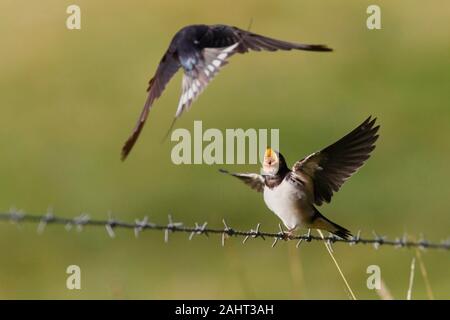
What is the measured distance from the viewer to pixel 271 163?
7.75 meters

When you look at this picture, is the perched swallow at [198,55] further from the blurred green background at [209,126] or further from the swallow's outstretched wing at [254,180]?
the blurred green background at [209,126]

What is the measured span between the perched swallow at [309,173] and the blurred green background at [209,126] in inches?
149

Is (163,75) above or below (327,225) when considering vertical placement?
above

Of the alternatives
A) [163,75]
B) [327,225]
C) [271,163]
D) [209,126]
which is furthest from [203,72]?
[209,126]

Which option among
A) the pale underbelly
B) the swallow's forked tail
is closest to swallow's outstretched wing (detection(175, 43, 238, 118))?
the pale underbelly

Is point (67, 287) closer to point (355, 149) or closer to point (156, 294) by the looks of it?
point (156, 294)

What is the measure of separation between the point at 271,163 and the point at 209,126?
1248 cm

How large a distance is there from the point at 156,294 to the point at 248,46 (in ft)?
25.8

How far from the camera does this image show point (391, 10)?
26.6 metres

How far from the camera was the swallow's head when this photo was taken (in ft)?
25.5

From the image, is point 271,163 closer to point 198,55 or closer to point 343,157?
point 343,157

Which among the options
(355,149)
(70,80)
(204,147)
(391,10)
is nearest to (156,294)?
(204,147)

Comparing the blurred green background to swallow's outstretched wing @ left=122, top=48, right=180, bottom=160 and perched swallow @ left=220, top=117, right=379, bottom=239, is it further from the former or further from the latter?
swallow's outstretched wing @ left=122, top=48, right=180, bottom=160

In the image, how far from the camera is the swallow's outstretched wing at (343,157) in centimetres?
775
